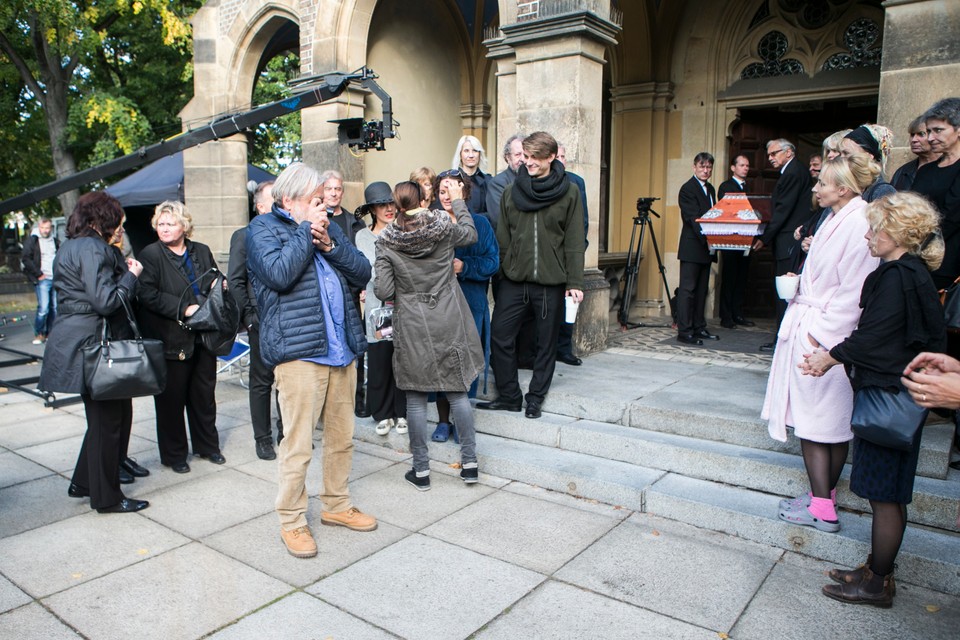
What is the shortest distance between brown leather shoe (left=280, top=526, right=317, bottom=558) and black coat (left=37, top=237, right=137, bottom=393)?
146cm

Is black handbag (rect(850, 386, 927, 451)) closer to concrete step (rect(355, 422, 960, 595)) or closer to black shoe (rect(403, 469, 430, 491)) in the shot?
concrete step (rect(355, 422, 960, 595))

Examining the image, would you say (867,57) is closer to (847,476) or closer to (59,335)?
(847,476)

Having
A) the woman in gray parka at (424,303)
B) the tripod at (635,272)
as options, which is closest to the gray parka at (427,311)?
the woman in gray parka at (424,303)

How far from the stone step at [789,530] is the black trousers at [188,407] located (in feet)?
10.1

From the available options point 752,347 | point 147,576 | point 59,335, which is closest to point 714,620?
point 147,576

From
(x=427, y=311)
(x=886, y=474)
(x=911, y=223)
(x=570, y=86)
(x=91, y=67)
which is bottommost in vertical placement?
(x=886, y=474)

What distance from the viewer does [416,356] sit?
427 cm

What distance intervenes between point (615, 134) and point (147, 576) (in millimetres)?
8235

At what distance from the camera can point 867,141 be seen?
3.96m

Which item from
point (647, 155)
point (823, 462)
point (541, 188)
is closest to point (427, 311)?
point (541, 188)

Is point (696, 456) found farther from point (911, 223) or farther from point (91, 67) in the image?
point (91, 67)

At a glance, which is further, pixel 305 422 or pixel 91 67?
pixel 91 67

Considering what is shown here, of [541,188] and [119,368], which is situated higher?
[541,188]

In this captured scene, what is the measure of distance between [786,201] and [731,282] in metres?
2.00
